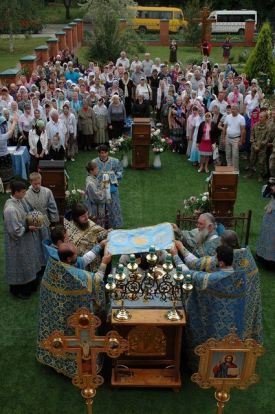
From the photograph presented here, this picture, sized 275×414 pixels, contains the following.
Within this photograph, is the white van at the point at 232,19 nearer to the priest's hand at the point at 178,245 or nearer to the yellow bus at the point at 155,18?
the yellow bus at the point at 155,18

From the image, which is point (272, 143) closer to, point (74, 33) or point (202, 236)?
point (202, 236)

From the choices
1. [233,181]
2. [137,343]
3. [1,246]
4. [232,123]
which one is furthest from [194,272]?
[232,123]

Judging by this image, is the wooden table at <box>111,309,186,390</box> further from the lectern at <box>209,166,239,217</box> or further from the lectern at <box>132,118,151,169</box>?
the lectern at <box>132,118,151,169</box>

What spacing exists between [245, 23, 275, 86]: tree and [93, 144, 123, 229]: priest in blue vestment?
12946 millimetres

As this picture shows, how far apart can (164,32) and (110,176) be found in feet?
95.8

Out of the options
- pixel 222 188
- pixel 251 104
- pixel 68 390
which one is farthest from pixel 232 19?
pixel 68 390

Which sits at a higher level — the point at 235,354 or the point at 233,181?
the point at 235,354

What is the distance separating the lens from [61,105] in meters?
13.2

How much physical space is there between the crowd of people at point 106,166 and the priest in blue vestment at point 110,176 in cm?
2

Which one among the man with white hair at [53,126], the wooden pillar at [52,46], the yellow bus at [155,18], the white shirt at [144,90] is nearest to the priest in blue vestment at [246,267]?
the man with white hair at [53,126]

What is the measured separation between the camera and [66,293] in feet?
18.4

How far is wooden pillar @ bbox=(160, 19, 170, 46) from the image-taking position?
3484cm

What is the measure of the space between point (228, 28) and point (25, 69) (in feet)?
79.7

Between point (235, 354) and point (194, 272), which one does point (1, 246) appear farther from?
point (235, 354)
